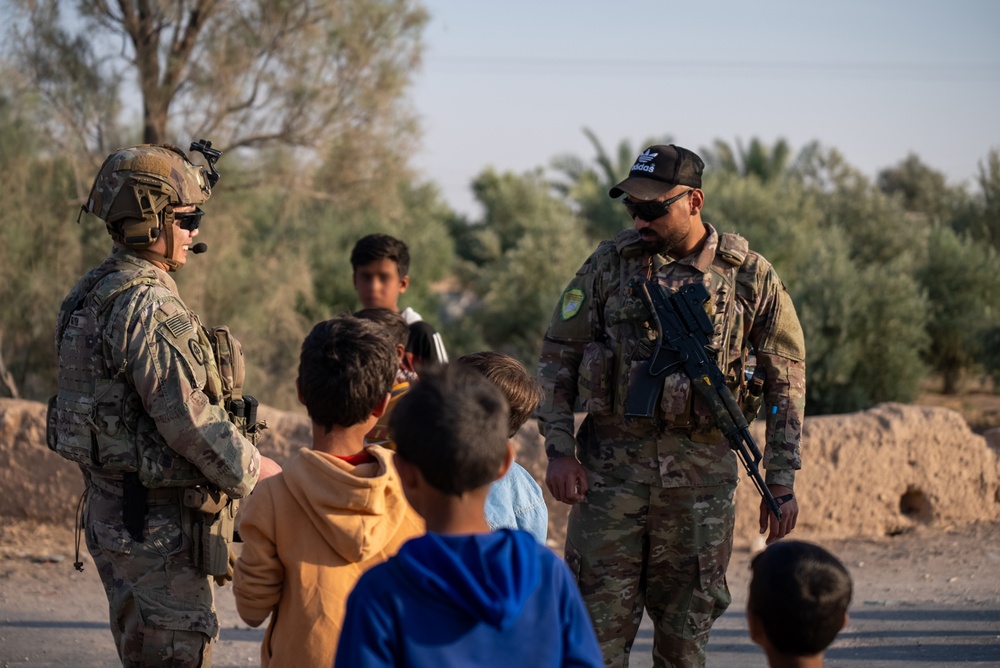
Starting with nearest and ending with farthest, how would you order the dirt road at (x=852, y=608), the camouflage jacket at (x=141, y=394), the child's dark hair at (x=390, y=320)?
the camouflage jacket at (x=141, y=394) → the child's dark hair at (x=390, y=320) → the dirt road at (x=852, y=608)

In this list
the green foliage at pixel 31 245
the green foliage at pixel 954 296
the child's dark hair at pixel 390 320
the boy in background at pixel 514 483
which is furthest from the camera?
the green foliage at pixel 954 296

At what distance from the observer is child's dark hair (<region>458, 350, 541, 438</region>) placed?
3.17 metres

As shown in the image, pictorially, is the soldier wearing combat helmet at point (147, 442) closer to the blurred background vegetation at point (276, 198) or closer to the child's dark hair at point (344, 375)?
the child's dark hair at point (344, 375)

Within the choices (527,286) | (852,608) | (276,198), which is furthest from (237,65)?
(852,608)

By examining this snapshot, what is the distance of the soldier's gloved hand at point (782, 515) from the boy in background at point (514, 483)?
0.94 meters

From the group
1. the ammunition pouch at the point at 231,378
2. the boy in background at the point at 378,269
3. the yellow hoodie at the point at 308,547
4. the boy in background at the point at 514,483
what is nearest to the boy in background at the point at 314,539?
the yellow hoodie at the point at 308,547

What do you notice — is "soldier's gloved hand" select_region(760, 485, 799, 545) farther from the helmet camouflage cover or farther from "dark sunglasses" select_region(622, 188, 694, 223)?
the helmet camouflage cover

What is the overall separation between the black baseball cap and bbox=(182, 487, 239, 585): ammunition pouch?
166 cm

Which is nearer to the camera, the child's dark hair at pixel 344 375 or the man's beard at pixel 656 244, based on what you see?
the child's dark hair at pixel 344 375

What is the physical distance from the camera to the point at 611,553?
11.8 feet

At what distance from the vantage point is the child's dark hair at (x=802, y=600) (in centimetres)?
214

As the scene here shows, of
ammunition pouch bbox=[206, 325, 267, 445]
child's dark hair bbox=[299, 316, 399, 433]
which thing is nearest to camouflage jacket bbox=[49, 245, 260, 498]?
ammunition pouch bbox=[206, 325, 267, 445]

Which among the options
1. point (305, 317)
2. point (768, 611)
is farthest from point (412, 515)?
point (305, 317)

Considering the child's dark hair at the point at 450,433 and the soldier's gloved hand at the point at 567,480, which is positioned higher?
the child's dark hair at the point at 450,433
